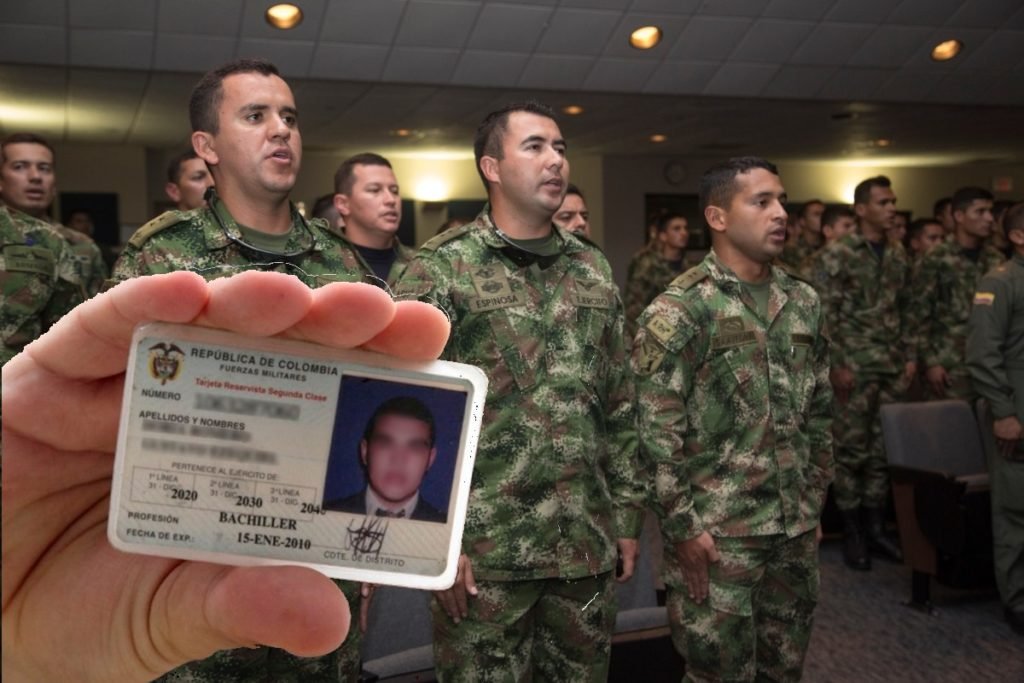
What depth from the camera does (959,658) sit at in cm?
326

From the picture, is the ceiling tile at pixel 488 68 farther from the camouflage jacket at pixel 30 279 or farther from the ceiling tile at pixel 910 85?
the camouflage jacket at pixel 30 279

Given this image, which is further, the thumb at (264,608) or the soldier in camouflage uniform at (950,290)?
the soldier in camouflage uniform at (950,290)

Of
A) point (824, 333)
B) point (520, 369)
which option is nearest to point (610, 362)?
point (520, 369)

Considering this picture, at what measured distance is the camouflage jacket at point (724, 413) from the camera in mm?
2355

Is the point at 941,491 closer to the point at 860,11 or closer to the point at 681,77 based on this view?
the point at 860,11

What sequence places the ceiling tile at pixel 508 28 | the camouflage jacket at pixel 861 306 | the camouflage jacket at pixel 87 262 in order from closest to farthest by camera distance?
the camouflage jacket at pixel 87 262 < the camouflage jacket at pixel 861 306 < the ceiling tile at pixel 508 28

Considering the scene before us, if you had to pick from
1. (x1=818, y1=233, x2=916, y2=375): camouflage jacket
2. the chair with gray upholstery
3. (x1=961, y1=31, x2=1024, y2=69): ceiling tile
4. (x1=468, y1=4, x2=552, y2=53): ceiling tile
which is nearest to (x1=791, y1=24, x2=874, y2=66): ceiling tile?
(x1=961, y1=31, x2=1024, y2=69): ceiling tile

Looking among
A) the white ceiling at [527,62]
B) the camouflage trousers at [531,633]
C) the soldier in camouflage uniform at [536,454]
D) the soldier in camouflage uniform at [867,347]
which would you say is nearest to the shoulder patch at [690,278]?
the soldier in camouflage uniform at [536,454]

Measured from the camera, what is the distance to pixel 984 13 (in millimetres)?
7035

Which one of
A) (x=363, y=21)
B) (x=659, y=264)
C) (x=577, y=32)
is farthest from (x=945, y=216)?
(x=363, y=21)

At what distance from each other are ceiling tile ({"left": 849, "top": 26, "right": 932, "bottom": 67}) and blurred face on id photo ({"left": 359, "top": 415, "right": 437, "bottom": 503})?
7.59 metres

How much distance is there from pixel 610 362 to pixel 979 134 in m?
10.1

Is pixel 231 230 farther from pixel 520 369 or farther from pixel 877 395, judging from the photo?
pixel 877 395

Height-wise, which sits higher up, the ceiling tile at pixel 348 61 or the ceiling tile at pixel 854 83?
the ceiling tile at pixel 854 83
